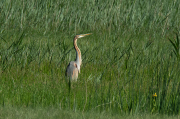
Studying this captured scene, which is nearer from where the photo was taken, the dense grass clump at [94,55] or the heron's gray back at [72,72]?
the dense grass clump at [94,55]

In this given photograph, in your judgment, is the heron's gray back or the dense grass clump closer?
the dense grass clump

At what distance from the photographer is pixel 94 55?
5992 mm

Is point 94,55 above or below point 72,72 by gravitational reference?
above

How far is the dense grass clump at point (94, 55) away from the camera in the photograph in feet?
12.1

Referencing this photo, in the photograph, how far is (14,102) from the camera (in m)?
3.86

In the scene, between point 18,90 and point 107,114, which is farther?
point 18,90

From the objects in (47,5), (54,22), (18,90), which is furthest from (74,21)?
(18,90)

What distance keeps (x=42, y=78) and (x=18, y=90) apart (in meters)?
0.87

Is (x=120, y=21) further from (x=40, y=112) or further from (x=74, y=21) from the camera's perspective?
(x=40, y=112)

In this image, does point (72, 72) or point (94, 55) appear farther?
point (94, 55)

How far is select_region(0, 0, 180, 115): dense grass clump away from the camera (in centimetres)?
370

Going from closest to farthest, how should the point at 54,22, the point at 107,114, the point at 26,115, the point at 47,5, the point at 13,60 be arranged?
1. the point at 26,115
2. the point at 107,114
3. the point at 13,60
4. the point at 54,22
5. the point at 47,5

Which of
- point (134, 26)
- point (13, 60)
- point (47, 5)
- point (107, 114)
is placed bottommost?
point (107, 114)

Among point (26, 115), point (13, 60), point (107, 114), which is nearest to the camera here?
point (26, 115)
